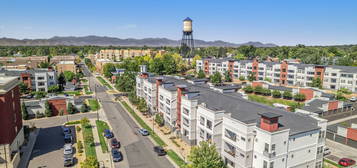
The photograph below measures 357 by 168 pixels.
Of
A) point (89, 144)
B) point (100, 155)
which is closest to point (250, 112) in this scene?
point (100, 155)

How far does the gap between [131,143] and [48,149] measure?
1625 cm

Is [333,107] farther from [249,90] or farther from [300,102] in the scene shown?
[249,90]

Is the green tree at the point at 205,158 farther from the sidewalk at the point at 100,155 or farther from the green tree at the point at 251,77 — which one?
the green tree at the point at 251,77

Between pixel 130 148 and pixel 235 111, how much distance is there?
2243 centimetres

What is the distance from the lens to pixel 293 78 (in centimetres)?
10600

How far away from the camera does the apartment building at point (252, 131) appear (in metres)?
31.9

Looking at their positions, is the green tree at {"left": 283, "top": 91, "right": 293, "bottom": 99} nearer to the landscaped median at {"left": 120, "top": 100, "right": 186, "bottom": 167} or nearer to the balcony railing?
the landscaped median at {"left": 120, "top": 100, "right": 186, "bottom": 167}

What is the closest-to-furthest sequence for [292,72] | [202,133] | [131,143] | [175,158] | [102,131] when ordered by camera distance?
[175,158] < [202,133] < [131,143] < [102,131] < [292,72]

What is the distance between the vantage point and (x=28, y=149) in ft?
150

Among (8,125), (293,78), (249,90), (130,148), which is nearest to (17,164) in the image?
(8,125)

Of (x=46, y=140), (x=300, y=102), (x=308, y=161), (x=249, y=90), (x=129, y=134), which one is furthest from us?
(x=249, y=90)

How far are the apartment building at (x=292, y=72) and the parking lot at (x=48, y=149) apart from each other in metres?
93.4

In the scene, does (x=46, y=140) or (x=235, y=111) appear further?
(x=46, y=140)

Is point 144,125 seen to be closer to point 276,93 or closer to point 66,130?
point 66,130
